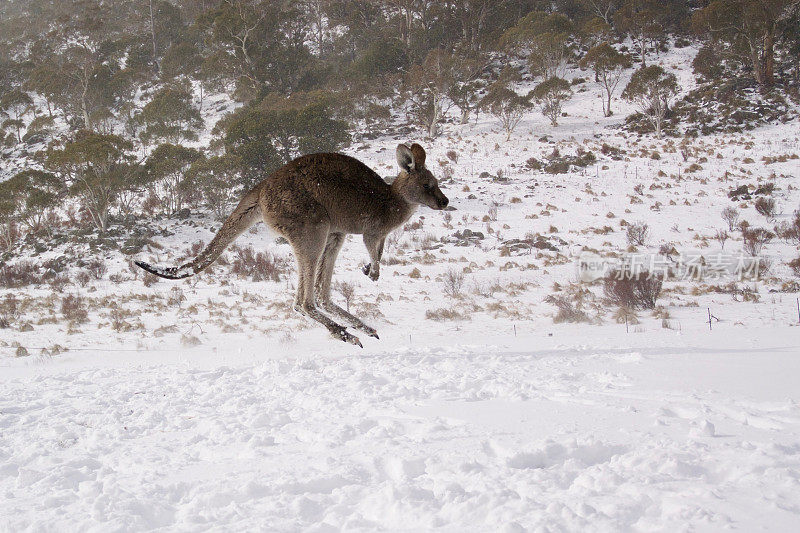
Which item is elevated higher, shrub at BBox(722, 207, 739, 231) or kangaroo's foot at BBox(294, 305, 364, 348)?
shrub at BBox(722, 207, 739, 231)

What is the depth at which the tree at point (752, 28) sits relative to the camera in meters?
29.9

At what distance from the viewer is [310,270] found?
4.43 metres

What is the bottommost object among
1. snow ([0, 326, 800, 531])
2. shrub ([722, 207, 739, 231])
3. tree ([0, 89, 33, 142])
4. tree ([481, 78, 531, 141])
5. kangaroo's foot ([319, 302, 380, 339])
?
snow ([0, 326, 800, 531])

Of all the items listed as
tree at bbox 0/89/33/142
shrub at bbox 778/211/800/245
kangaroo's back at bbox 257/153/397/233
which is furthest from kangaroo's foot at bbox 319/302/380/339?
tree at bbox 0/89/33/142

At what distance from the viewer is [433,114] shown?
3189 centimetres

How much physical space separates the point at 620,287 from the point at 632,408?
21.7ft

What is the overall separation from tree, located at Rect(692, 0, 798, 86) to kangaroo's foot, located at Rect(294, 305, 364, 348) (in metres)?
33.8

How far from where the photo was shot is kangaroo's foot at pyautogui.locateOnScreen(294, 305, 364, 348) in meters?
4.40

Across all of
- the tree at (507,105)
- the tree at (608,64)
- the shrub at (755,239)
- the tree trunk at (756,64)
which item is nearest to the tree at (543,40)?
the tree at (608,64)

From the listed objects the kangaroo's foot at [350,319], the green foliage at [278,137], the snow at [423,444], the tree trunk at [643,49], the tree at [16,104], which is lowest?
the snow at [423,444]

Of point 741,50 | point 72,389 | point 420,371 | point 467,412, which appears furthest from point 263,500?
point 741,50

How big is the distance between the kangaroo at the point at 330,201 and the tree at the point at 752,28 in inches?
1313

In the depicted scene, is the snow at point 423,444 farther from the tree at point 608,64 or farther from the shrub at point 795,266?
the tree at point 608,64

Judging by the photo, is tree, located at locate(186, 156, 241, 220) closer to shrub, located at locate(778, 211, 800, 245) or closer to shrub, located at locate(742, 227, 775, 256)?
shrub, located at locate(742, 227, 775, 256)
